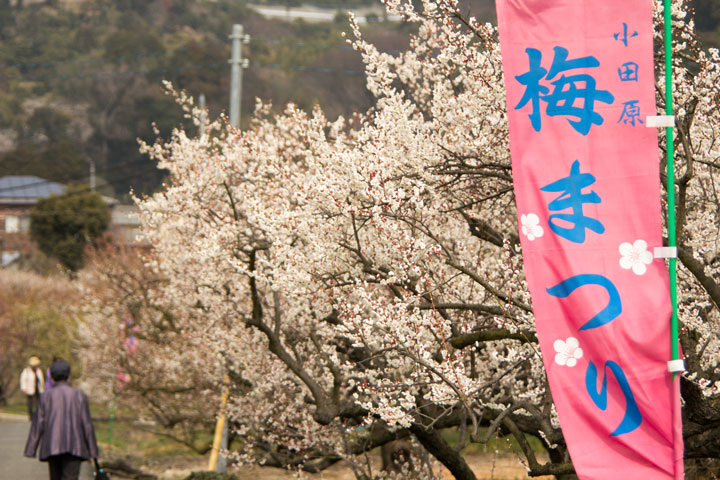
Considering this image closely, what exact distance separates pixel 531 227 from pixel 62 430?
5.71 metres

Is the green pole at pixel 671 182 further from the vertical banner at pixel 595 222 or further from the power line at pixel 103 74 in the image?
the power line at pixel 103 74

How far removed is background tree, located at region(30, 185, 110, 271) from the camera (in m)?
45.2

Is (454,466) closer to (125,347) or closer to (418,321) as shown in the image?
(418,321)

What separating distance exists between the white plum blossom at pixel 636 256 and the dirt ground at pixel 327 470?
1053cm

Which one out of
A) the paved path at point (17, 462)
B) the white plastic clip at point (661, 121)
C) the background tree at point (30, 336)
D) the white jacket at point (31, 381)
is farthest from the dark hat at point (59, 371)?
the background tree at point (30, 336)

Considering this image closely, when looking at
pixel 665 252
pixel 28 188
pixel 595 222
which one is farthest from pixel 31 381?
pixel 28 188

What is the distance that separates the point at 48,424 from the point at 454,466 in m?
3.83

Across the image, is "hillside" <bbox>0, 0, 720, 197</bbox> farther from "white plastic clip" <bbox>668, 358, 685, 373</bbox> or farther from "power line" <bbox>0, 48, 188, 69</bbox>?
"white plastic clip" <bbox>668, 358, 685, 373</bbox>

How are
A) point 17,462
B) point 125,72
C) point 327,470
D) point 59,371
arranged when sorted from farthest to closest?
point 125,72 → point 327,470 → point 17,462 → point 59,371

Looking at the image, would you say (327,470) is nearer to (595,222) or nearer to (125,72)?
(595,222)

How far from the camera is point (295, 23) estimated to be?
257ft

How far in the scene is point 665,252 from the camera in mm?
4141

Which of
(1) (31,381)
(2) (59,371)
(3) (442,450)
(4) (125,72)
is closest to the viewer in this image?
(3) (442,450)

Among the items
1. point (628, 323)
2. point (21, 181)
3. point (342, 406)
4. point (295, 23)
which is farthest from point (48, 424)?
point (295, 23)
